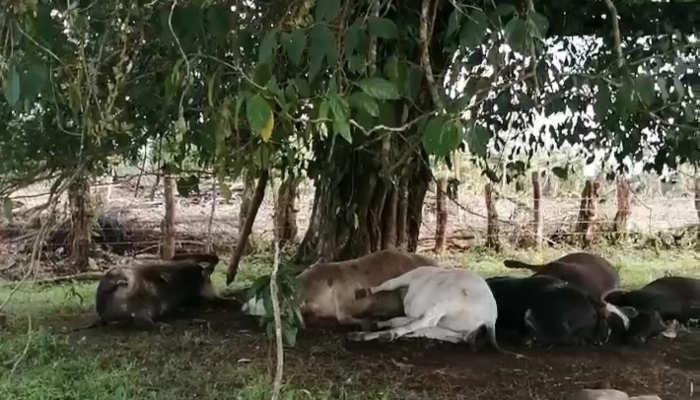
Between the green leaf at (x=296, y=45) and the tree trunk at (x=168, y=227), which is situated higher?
the green leaf at (x=296, y=45)

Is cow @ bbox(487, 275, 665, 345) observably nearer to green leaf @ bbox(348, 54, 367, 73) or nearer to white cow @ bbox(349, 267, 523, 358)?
white cow @ bbox(349, 267, 523, 358)

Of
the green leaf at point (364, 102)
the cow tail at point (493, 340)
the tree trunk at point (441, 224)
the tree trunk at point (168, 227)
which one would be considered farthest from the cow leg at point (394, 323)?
the tree trunk at point (441, 224)

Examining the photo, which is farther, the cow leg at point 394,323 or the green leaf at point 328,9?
the cow leg at point 394,323

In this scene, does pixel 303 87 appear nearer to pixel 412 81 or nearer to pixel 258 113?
pixel 412 81

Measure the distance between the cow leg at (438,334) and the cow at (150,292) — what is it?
6.31 feet

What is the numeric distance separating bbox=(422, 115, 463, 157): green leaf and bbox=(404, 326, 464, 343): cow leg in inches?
108

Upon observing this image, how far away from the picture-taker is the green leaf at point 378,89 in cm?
243

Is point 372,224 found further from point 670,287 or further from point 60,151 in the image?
point 60,151

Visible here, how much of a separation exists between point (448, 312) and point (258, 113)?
2.92m

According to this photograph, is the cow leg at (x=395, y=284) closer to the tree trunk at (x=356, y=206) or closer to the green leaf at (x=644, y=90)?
Result: the tree trunk at (x=356, y=206)

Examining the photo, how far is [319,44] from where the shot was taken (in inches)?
99.3

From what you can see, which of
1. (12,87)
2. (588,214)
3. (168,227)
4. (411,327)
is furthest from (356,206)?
(588,214)

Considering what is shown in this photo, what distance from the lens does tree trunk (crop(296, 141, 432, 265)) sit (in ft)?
22.1

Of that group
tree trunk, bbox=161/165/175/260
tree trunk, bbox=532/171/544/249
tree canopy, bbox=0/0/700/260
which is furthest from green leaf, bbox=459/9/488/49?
tree trunk, bbox=532/171/544/249
